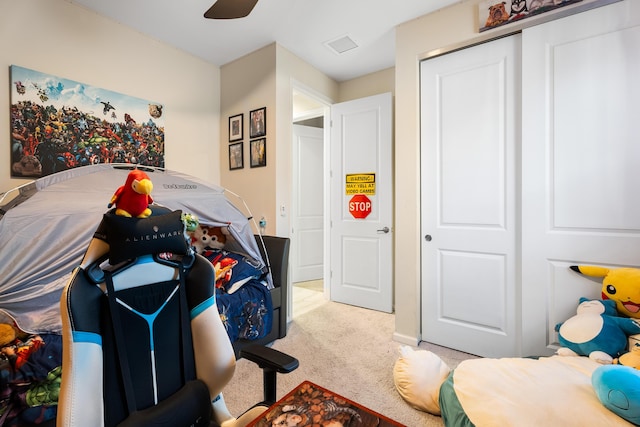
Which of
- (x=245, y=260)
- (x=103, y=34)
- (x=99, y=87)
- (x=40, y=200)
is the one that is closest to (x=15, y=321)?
(x=40, y=200)

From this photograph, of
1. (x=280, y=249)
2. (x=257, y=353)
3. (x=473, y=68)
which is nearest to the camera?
(x=257, y=353)

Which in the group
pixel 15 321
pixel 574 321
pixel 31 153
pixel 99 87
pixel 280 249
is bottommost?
pixel 574 321

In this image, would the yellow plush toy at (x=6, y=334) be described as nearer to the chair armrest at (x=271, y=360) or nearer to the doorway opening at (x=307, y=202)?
the chair armrest at (x=271, y=360)

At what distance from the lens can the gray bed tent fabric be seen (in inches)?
60.4

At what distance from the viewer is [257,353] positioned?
1.07 m

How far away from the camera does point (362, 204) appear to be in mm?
3381

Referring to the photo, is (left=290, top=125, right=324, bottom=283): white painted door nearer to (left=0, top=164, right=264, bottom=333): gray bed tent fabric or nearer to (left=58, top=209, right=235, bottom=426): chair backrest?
(left=0, top=164, right=264, bottom=333): gray bed tent fabric

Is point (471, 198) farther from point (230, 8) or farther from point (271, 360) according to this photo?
point (230, 8)

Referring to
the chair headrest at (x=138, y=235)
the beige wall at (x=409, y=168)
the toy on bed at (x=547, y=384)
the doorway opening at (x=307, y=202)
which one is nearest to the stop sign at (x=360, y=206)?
the beige wall at (x=409, y=168)

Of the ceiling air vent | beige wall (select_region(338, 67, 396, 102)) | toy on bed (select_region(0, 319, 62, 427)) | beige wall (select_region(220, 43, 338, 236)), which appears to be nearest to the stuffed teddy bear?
beige wall (select_region(220, 43, 338, 236))

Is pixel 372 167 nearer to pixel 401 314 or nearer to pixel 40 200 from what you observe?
pixel 401 314

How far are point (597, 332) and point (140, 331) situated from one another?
220cm

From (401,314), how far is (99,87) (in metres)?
3.22

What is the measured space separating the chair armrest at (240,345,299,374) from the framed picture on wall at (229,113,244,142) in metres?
2.55
